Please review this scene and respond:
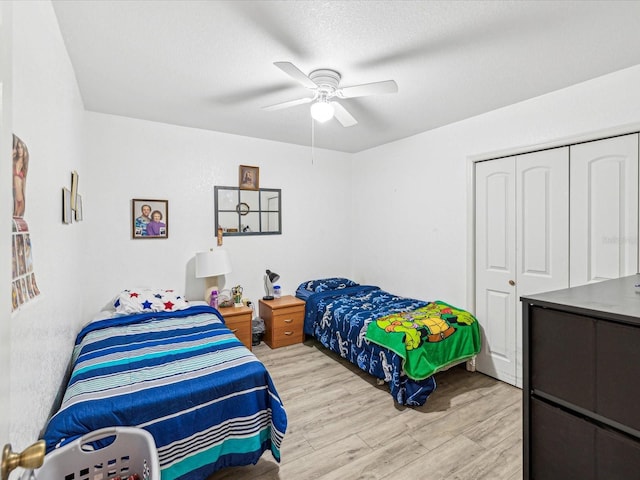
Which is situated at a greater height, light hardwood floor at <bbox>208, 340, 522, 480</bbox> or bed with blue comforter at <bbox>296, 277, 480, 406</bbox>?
bed with blue comforter at <bbox>296, 277, 480, 406</bbox>

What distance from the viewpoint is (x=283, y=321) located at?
147 inches

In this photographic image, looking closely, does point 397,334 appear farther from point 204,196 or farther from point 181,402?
point 204,196

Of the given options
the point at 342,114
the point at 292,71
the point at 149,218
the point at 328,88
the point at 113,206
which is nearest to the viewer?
the point at 292,71

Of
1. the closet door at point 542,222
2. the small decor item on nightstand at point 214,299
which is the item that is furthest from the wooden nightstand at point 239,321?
the closet door at point 542,222

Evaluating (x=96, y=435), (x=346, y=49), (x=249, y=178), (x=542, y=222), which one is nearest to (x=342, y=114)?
(x=346, y=49)

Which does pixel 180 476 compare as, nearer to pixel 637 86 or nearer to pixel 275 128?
pixel 275 128

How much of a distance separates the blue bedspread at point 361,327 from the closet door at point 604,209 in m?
1.48

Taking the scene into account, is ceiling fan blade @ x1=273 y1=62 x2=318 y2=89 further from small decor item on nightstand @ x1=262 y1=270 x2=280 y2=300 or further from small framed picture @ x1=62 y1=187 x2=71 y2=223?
small decor item on nightstand @ x1=262 y1=270 x2=280 y2=300

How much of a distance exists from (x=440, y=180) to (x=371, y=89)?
5.80ft

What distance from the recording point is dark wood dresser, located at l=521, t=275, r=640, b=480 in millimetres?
935

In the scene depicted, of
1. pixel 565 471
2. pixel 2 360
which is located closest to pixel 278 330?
pixel 565 471

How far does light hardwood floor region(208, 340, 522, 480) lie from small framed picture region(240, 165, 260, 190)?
2.14 m

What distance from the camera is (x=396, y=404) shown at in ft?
8.39

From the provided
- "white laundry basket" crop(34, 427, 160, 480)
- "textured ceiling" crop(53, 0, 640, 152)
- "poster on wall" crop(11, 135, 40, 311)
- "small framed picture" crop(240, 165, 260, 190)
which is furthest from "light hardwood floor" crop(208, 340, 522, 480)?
"textured ceiling" crop(53, 0, 640, 152)
